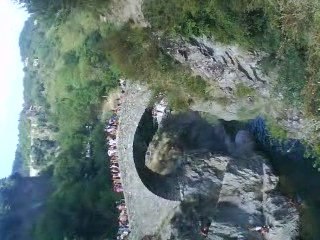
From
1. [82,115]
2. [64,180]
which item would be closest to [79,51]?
[82,115]

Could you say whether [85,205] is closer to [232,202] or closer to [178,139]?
[178,139]

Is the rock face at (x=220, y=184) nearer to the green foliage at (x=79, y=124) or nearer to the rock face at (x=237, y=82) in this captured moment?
the rock face at (x=237, y=82)

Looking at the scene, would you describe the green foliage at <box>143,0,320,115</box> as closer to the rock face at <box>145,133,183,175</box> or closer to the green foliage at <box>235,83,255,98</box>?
the green foliage at <box>235,83,255,98</box>

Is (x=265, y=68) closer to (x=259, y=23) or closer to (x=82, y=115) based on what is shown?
(x=259, y=23)

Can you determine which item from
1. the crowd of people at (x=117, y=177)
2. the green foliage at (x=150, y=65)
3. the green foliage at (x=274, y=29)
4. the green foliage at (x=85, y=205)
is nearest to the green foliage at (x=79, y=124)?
the green foliage at (x=85, y=205)

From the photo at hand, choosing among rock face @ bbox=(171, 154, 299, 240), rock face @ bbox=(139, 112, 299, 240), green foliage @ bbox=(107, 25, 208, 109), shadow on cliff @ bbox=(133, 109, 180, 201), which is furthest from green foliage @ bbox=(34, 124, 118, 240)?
green foliage @ bbox=(107, 25, 208, 109)

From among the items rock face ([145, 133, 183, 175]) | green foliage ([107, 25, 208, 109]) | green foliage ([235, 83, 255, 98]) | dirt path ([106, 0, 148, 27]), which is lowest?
rock face ([145, 133, 183, 175])
